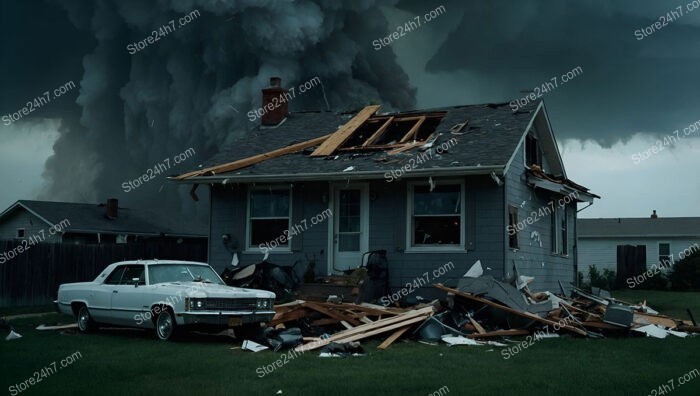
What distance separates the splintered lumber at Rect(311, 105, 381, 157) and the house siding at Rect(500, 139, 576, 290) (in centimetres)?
444

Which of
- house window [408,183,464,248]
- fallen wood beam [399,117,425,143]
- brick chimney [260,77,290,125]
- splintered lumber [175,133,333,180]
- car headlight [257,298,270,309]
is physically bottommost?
car headlight [257,298,270,309]

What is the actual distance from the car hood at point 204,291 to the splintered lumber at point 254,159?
5494mm

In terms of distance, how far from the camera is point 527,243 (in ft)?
64.7

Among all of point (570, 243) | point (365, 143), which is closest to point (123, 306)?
point (365, 143)

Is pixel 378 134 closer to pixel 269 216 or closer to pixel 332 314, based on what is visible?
pixel 269 216

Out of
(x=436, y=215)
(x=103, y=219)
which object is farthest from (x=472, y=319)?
(x=103, y=219)

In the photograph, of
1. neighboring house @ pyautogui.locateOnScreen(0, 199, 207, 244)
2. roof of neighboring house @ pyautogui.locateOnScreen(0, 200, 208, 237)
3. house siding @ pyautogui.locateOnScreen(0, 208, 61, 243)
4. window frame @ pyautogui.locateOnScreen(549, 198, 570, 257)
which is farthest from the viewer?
house siding @ pyautogui.locateOnScreen(0, 208, 61, 243)

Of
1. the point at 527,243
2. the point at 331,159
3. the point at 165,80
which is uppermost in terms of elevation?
the point at 165,80

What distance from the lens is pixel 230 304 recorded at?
13812 millimetres

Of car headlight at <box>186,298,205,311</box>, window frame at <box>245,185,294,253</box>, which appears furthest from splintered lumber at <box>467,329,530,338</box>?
→ window frame at <box>245,185,294,253</box>

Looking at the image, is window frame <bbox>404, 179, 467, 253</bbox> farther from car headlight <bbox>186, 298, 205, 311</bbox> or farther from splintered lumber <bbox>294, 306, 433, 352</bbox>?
car headlight <bbox>186, 298, 205, 311</bbox>

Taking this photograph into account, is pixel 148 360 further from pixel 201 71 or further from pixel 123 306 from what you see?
pixel 201 71

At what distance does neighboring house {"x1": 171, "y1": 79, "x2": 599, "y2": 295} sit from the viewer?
17766 millimetres

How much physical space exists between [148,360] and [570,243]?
16.3 m
